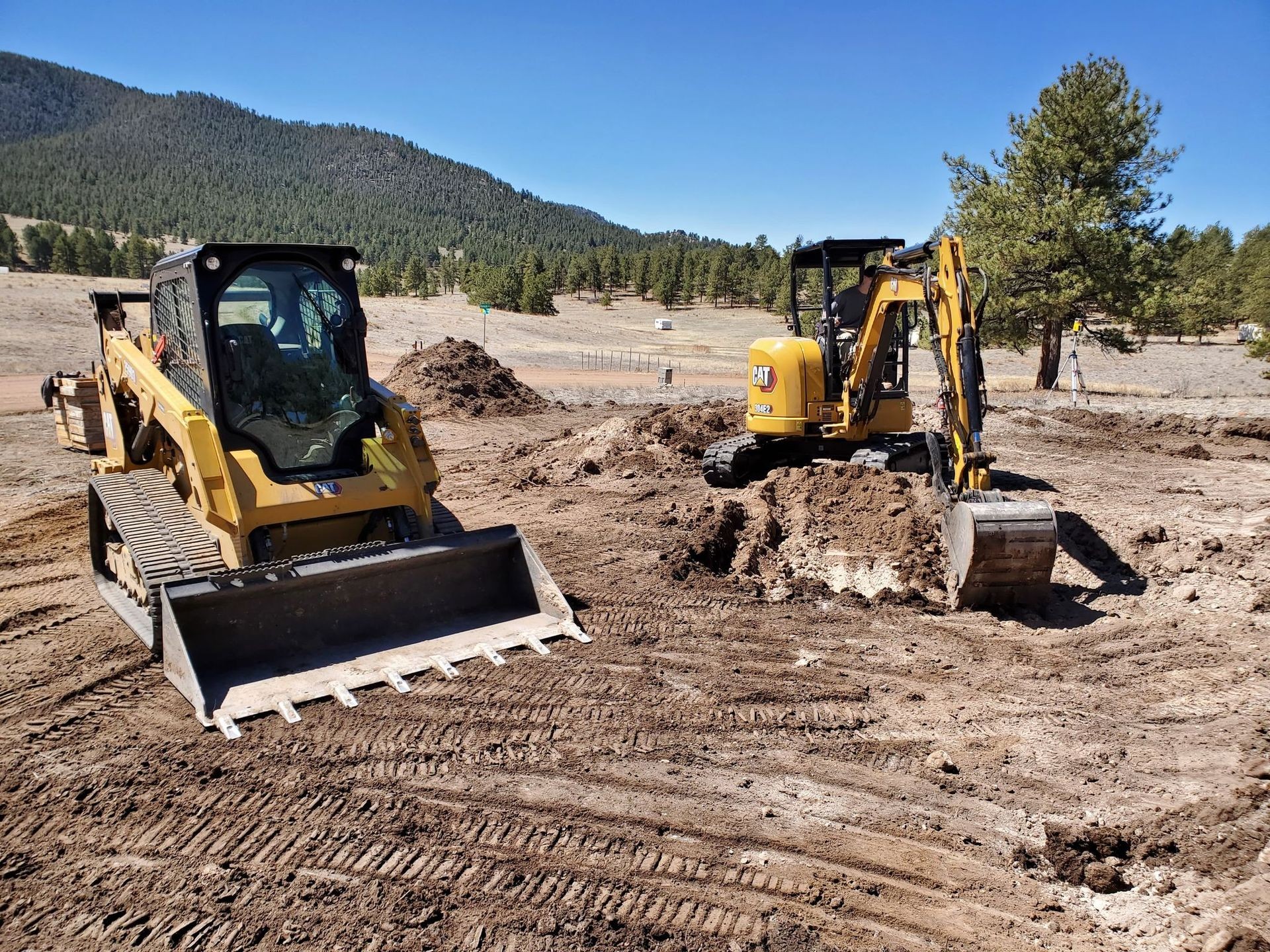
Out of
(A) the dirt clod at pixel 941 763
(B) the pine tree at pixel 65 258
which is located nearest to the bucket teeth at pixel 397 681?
(A) the dirt clod at pixel 941 763

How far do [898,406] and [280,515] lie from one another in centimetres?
754

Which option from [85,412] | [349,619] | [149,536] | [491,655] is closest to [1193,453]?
[491,655]

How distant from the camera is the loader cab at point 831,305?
385 inches

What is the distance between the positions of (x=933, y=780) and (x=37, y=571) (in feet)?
27.4

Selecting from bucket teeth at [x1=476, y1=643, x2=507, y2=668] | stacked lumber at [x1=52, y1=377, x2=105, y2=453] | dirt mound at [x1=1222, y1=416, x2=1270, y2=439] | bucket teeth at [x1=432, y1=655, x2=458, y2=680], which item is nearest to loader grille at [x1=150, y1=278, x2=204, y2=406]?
stacked lumber at [x1=52, y1=377, x2=105, y2=453]

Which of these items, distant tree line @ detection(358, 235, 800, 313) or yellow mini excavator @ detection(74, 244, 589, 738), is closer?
yellow mini excavator @ detection(74, 244, 589, 738)

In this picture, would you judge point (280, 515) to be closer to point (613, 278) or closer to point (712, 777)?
point (712, 777)

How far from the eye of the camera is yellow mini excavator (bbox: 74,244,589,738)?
5387mm

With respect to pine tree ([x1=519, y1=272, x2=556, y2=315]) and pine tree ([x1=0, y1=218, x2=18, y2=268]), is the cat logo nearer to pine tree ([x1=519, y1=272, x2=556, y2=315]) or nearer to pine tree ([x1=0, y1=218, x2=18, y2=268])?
pine tree ([x1=519, y1=272, x2=556, y2=315])

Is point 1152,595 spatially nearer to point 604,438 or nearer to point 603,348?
point 604,438

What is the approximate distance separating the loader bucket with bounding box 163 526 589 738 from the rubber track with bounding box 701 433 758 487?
15.1 feet

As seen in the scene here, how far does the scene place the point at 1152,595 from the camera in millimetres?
7234

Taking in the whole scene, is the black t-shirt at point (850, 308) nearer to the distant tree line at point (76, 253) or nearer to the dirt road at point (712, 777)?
the dirt road at point (712, 777)

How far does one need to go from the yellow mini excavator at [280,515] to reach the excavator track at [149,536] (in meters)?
0.02
